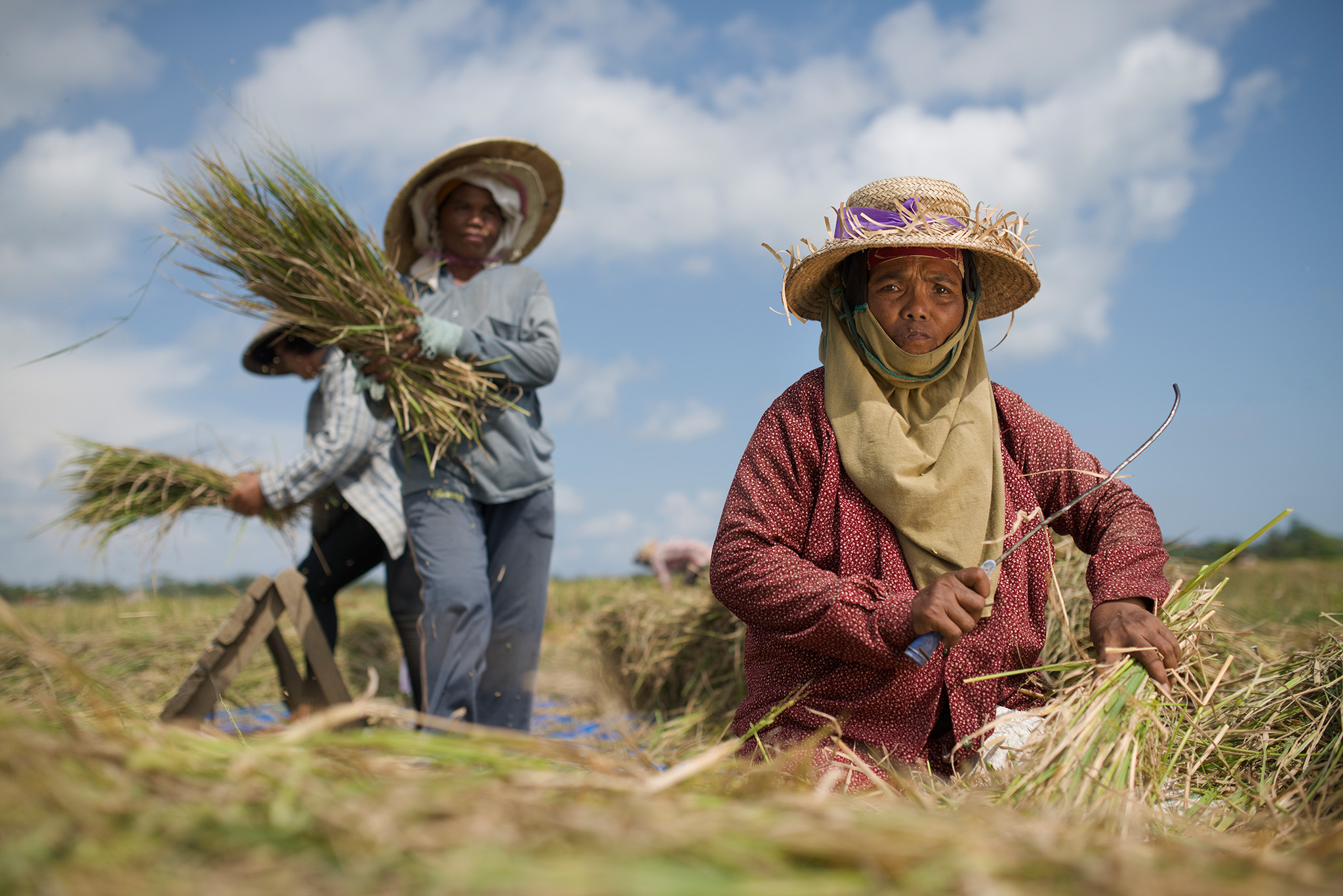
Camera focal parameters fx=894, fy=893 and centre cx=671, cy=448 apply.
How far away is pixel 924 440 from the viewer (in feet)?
7.34

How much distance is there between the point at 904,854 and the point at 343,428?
11.0 feet

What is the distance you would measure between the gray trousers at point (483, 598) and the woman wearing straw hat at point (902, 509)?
1.22m

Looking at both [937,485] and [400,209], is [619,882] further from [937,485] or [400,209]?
[400,209]

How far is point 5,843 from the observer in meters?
0.69

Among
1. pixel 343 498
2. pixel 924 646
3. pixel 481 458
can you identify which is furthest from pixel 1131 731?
pixel 343 498

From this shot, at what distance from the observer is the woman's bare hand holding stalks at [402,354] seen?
3188mm

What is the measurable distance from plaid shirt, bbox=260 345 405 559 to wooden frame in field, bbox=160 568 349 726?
0.44 metres

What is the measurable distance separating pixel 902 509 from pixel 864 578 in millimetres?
197

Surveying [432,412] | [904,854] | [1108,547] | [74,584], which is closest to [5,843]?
A: [904,854]

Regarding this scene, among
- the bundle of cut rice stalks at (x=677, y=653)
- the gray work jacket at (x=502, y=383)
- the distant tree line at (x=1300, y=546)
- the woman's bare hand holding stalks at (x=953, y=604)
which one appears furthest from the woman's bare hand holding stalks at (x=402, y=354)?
the distant tree line at (x=1300, y=546)

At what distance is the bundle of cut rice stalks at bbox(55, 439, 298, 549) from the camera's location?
3873mm

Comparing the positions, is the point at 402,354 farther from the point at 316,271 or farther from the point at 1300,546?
the point at 1300,546

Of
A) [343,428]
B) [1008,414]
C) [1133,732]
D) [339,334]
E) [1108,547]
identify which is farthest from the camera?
[343,428]

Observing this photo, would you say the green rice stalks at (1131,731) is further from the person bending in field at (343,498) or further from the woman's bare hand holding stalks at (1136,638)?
the person bending in field at (343,498)
